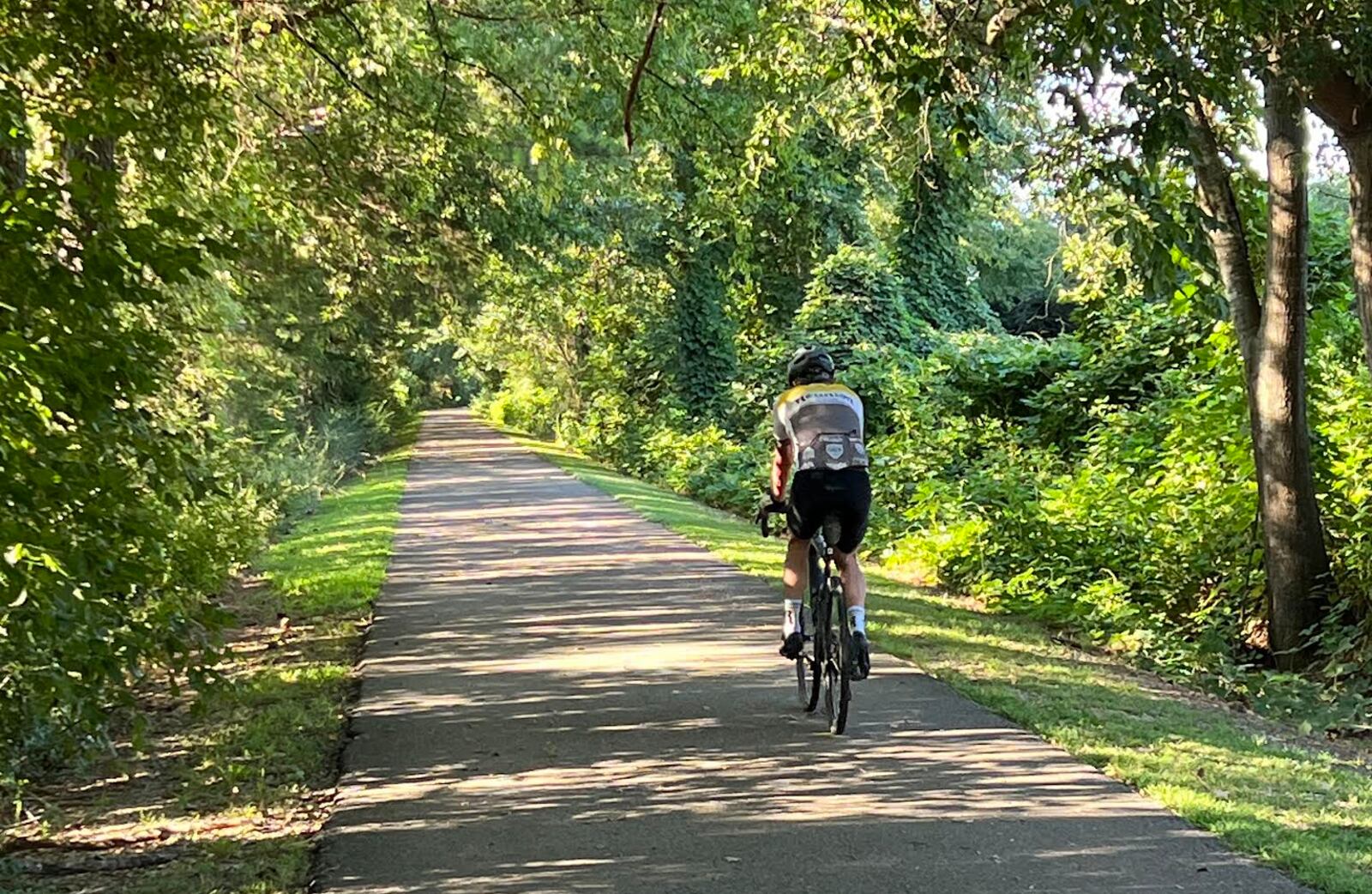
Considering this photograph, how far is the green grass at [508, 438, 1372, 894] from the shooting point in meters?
5.25

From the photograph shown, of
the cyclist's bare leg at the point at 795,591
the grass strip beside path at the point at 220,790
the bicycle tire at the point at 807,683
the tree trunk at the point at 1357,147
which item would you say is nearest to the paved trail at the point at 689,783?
the bicycle tire at the point at 807,683

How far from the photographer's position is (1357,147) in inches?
327

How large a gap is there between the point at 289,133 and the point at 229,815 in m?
7.71

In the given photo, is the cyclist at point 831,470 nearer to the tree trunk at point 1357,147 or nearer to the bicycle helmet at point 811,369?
the bicycle helmet at point 811,369

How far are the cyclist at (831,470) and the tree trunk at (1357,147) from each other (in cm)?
343

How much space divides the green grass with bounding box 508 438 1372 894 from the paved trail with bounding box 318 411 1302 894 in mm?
175

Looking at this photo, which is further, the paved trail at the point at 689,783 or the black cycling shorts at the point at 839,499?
the black cycling shorts at the point at 839,499

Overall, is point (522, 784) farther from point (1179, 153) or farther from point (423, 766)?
point (1179, 153)

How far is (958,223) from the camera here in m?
27.3

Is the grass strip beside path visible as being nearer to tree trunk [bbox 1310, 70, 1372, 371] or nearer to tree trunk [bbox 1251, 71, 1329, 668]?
tree trunk [bbox 1310, 70, 1372, 371]

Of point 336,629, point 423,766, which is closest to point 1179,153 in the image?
point 423,766

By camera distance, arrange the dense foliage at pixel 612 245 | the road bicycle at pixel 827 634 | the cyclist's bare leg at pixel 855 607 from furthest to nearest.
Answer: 1. the road bicycle at pixel 827 634
2. the cyclist's bare leg at pixel 855 607
3. the dense foliage at pixel 612 245

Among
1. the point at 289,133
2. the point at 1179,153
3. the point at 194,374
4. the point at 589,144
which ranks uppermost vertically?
the point at 589,144

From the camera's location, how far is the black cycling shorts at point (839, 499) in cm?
701
